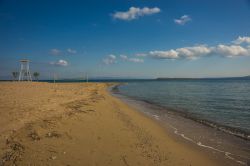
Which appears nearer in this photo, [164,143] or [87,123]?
[164,143]

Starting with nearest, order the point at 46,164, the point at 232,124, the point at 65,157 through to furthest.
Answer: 1. the point at 46,164
2. the point at 65,157
3. the point at 232,124

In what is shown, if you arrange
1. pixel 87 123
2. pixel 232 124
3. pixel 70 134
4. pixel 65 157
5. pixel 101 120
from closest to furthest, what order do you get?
pixel 65 157, pixel 70 134, pixel 87 123, pixel 101 120, pixel 232 124

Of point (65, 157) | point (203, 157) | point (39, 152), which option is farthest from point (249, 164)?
point (39, 152)

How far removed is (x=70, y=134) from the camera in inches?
298

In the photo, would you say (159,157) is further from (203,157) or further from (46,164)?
(46,164)

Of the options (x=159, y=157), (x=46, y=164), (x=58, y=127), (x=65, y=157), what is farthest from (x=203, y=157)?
(x=58, y=127)

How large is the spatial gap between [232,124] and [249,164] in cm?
645

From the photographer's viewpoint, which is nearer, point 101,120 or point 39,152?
point 39,152

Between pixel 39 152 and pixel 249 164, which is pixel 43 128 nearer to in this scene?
pixel 39 152

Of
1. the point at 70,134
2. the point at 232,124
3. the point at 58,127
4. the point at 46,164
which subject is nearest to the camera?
the point at 46,164

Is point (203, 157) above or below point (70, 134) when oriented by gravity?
below

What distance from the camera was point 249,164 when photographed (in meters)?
6.22

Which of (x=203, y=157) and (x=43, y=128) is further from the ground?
(x=43, y=128)

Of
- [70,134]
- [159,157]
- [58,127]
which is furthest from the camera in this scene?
[58,127]
